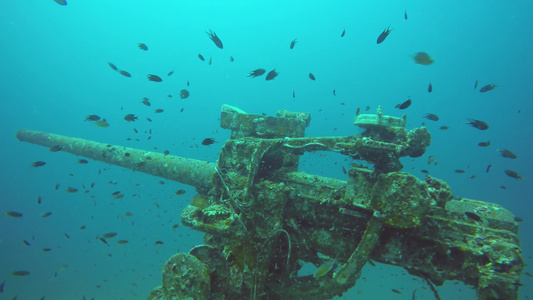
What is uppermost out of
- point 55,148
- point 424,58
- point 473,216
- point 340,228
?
point 424,58

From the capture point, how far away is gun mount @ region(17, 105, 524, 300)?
3.04 m

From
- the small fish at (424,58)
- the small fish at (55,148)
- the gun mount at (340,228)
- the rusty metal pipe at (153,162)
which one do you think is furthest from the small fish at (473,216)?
the small fish at (55,148)

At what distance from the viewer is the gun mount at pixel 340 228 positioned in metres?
3.04

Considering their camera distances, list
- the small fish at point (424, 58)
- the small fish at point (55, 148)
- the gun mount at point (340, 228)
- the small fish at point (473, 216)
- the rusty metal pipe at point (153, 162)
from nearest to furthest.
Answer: the gun mount at point (340, 228)
the small fish at point (473, 216)
the small fish at point (424, 58)
the rusty metal pipe at point (153, 162)
the small fish at point (55, 148)

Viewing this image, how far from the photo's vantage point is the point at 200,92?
9569 cm

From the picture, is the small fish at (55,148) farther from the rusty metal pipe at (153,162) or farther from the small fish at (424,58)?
the small fish at (424,58)

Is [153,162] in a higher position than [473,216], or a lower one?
lower

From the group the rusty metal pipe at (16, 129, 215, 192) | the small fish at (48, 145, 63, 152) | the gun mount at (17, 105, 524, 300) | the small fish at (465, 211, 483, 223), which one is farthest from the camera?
the small fish at (48, 145, 63, 152)

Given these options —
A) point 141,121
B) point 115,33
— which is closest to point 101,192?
point 141,121

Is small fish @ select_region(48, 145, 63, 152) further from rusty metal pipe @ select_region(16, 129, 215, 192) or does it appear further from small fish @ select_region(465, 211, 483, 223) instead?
small fish @ select_region(465, 211, 483, 223)

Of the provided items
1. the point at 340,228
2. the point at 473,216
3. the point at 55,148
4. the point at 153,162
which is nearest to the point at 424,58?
the point at 473,216

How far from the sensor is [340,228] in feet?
13.5

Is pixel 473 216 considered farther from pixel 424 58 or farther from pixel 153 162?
pixel 153 162

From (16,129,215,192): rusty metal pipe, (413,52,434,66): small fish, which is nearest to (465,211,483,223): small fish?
(413,52,434,66): small fish
